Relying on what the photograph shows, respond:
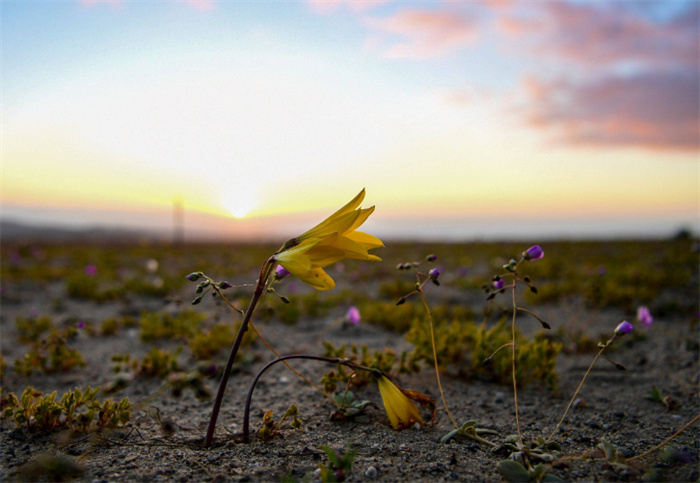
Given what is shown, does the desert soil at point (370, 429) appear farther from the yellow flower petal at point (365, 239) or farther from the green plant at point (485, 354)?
the yellow flower petal at point (365, 239)

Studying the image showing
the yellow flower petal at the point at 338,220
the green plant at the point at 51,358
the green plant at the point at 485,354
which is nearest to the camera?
the yellow flower petal at the point at 338,220

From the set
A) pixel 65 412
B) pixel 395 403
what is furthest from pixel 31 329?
pixel 395 403

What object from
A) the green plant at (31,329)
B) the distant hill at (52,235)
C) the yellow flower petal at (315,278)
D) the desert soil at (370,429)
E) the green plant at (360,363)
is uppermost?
the yellow flower petal at (315,278)

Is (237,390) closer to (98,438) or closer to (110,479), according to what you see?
(98,438)

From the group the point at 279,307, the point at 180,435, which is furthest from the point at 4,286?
the point at 180,435

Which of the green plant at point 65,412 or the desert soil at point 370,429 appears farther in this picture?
the green plant at point 65,412

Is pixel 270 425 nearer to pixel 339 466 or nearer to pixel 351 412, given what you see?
pixel 351 412

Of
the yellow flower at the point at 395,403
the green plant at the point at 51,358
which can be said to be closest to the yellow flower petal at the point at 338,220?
the yellow flower at the point at 395,403
